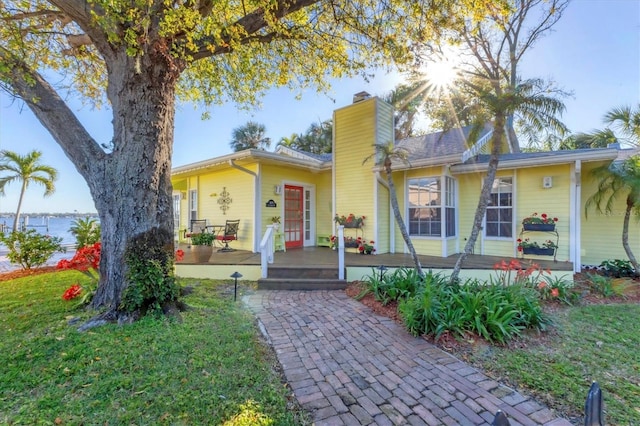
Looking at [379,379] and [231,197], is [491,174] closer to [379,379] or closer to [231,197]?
[379,379]

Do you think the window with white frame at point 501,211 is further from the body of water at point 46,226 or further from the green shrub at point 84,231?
the body of water at point 46,226

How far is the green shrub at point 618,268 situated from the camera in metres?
6.73

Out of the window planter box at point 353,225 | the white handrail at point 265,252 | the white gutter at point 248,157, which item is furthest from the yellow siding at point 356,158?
the white handrail at point 265,252

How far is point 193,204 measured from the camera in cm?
1080

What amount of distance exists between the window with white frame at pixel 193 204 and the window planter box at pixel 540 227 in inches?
407

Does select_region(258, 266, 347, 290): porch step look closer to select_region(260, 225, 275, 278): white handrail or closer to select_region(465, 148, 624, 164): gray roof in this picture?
select_region(260, 225, 275, 278): white handrail

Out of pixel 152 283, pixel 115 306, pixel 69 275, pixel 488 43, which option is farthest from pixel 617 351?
pixel 488 43

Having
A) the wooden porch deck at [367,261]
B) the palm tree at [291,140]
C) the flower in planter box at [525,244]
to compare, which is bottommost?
the wooden porch deck at [367,261]

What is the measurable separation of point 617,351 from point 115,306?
20.7 feet

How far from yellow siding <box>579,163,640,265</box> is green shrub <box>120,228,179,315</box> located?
9.61m

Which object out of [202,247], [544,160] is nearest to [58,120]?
[202,247]

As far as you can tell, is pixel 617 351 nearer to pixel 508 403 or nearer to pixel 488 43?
pixel 508 403

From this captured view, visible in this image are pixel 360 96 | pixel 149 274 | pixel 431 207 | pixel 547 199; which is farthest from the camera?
pixel 360 96

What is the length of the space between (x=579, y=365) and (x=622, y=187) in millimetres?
5841
